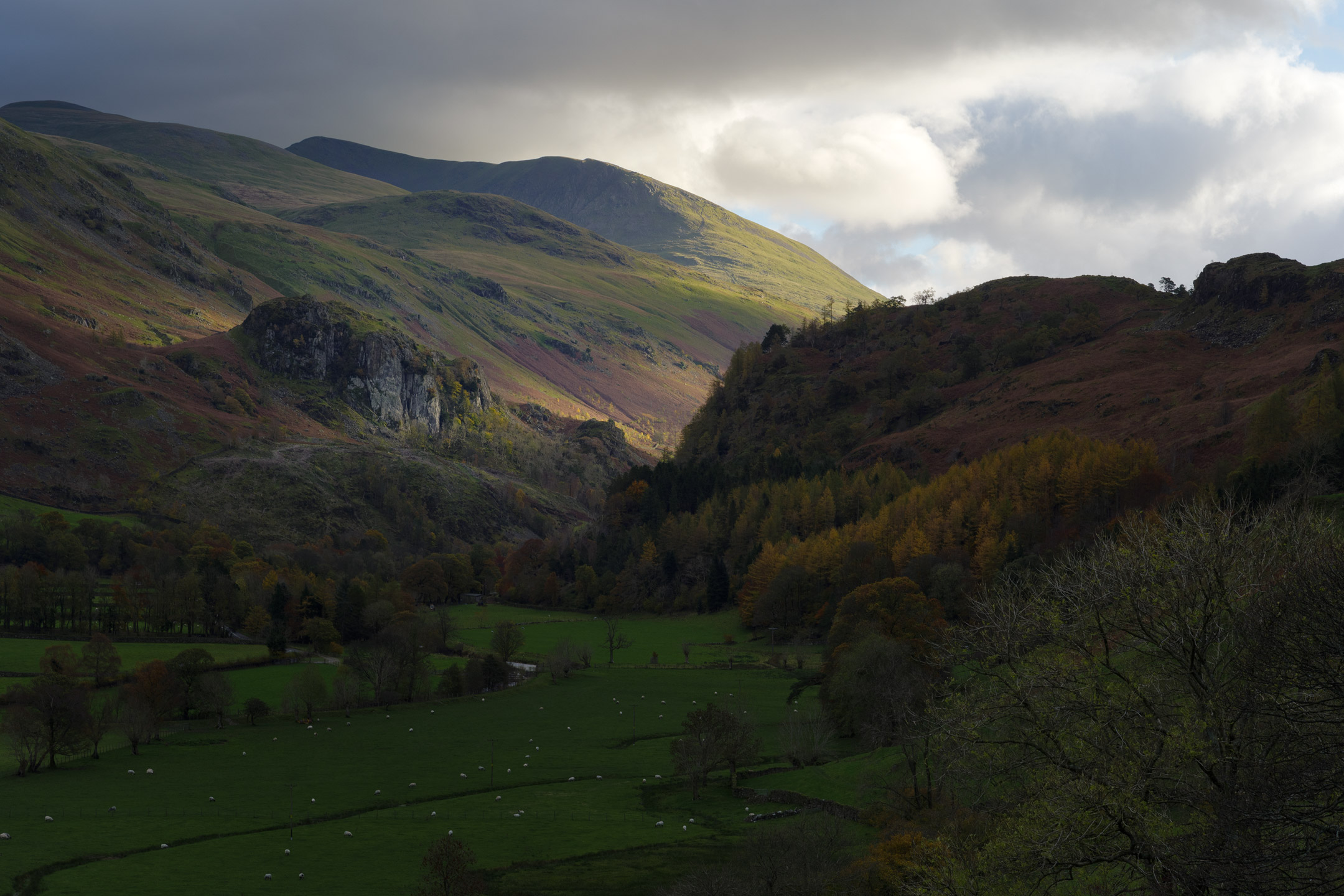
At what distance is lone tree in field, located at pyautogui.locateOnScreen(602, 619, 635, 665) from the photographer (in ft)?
395

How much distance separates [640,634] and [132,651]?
2413 inches

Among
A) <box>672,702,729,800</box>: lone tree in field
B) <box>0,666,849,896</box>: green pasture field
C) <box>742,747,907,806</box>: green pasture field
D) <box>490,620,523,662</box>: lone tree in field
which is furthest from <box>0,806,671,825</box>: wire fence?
<box>490,620,523,662</box>: lone tree in field

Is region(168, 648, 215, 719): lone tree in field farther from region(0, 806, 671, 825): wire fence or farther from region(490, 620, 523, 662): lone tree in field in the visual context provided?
region(490, 620, 523, 662): lone tree in field

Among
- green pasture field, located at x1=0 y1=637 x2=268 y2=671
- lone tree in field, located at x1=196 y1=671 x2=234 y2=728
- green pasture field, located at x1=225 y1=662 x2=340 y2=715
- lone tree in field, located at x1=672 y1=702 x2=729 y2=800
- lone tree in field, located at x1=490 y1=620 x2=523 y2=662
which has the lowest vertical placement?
green pasture field, located at x1=0 y1=637 x2=268 y2=671

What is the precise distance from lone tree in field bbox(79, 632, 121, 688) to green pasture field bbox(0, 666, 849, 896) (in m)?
12.7

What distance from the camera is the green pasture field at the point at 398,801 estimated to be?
54.5 m

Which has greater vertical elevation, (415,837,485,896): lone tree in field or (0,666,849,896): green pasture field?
(415,837,485,896): lone tree in field

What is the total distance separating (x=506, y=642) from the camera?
117375 millimetres

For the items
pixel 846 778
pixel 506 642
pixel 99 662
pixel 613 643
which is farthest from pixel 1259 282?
pixel 99 662

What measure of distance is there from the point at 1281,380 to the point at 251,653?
128122 mm

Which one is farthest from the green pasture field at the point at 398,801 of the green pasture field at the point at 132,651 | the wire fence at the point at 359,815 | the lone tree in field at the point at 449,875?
the green pasture field at the point at 132,651

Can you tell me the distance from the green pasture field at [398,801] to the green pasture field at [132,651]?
1524 cm

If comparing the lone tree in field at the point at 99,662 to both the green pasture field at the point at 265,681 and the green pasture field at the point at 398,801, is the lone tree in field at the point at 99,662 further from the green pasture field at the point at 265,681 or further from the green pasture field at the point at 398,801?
the green pasture field at the point at 398,801

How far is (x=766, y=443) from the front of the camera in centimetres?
19338
